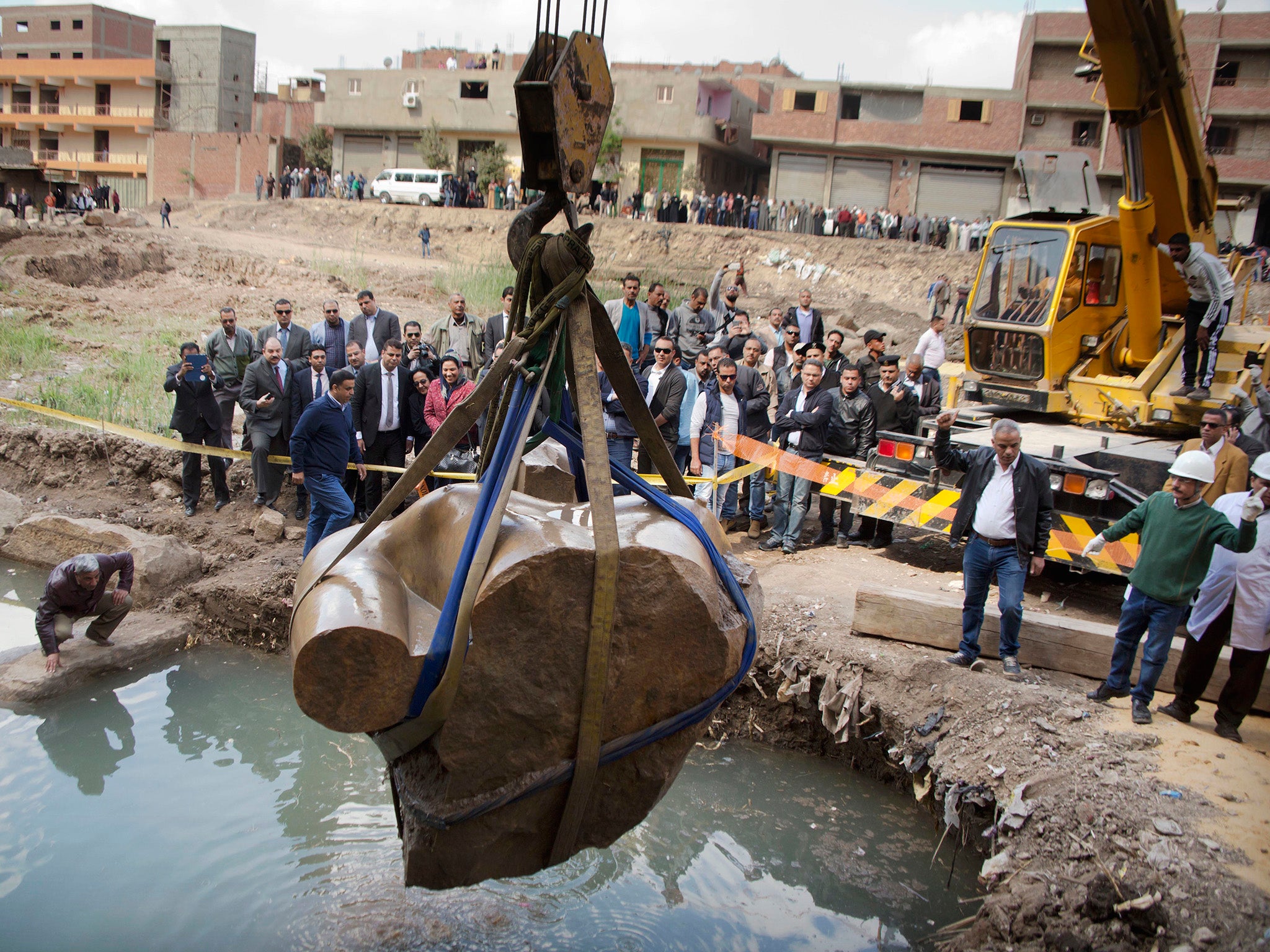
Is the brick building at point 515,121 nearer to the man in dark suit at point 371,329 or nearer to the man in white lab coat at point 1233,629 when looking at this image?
the man in dark suit at point 371,329

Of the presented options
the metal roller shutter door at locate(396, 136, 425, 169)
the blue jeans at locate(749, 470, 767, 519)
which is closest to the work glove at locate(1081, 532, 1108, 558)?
the blue jeans at locate(749, 470, 767, 519)

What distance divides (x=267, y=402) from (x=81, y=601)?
7.53 ft

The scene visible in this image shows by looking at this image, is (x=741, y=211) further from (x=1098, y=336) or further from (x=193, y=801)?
(x=193, y=801)

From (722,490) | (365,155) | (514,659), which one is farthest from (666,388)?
(365,155)

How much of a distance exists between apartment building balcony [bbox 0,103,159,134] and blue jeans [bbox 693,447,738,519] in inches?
1602

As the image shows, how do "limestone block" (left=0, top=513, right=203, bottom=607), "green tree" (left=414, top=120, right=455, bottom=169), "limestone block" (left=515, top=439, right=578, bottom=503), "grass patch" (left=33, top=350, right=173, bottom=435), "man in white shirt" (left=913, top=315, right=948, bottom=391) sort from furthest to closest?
"green tree" (left=414, top=120, right=455, bottom=169) → "man in white shirt" (left=913, top=315, right=948, bottom=391) → "grass patch" (left=33, top=350, right=173, bottom=435) → "limestone block" (left=0, top=513, right=203, bottom=607) → "limestone block" (left=515, top=439, right=578, bottom=503)

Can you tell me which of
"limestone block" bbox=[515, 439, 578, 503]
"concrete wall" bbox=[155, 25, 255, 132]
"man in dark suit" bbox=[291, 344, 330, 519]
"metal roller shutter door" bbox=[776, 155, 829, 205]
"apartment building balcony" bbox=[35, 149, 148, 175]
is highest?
"concrete wall" bbox=[155, 25, 255, 132]

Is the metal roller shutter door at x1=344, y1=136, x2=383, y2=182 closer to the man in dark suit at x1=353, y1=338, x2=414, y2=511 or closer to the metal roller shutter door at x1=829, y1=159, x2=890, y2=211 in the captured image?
the metal roller shutter door at x1=829, y1=159, x2=890, y2=211

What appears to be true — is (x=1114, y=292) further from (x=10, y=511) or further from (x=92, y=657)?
(x=10, y=511)

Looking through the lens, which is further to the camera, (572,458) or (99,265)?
(99,265)

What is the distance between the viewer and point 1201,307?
7.26 metres

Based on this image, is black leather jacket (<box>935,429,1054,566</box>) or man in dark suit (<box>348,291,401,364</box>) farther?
man in dark suit (<box>348,291,401,364</box>)

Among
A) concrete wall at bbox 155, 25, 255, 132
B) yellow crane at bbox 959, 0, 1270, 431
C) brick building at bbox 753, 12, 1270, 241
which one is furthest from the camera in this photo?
concrete wall at bbox 155, 25, 255, 132

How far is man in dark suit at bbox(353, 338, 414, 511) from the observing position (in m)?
7.51
